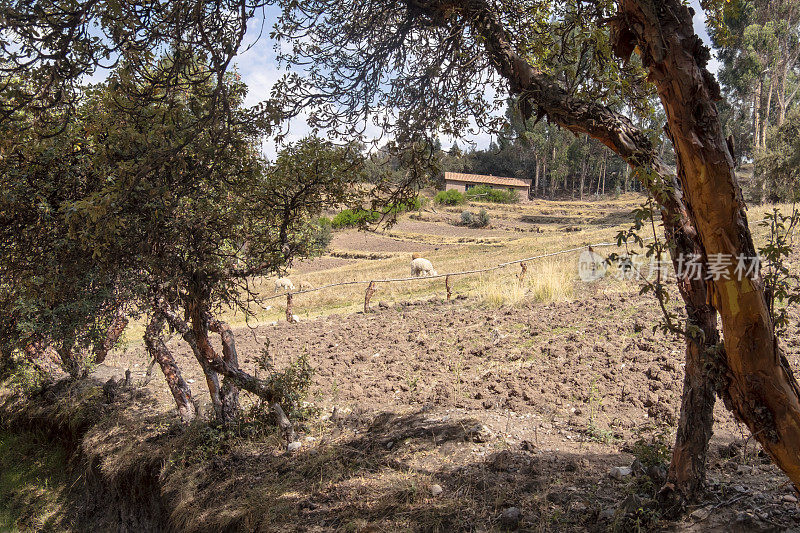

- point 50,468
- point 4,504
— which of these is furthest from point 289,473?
point 4,504

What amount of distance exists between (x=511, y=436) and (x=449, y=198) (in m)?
49.1

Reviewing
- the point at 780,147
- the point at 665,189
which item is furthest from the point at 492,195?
the point at 665,189

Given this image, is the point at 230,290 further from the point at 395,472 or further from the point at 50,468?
the point at 50,468

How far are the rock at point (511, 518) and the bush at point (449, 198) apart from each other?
4990cm

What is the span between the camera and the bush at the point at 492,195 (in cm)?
5616

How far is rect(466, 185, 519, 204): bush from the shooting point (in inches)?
2211

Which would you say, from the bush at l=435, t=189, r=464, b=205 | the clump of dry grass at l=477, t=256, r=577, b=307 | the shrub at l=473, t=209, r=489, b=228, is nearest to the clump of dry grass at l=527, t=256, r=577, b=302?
the clump of dry grass at l=477, t=256, r=577, b=307

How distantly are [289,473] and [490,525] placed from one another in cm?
233

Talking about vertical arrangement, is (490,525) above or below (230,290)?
below

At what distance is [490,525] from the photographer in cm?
363

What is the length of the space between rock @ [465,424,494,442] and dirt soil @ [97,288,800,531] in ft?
0.04

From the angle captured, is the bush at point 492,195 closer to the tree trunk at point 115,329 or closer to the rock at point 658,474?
the tree trunk at point 115,329

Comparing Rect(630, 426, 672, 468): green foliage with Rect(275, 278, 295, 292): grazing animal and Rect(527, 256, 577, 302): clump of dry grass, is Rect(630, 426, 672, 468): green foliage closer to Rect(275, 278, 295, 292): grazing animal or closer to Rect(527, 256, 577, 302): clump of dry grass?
Rect(527, 256, 577, 302): clump of dry grass

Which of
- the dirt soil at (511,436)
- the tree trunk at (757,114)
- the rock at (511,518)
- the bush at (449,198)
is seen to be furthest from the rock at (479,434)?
the bush at (449,198)
